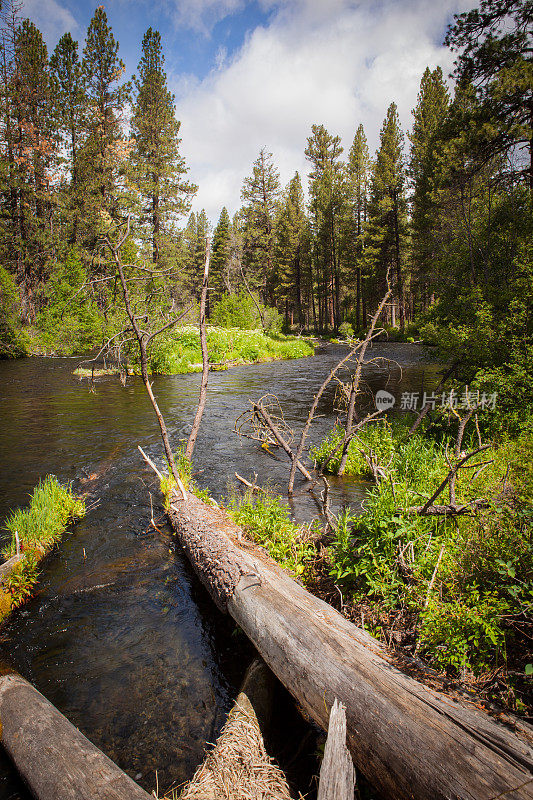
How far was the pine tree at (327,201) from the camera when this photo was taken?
43.5 m

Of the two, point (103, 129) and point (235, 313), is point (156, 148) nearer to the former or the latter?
point (103, 129)

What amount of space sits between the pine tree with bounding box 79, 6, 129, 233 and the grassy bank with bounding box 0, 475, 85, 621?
2877 cm

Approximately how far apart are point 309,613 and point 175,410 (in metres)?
11.3

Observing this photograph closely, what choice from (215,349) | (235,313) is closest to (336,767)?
(215,349)

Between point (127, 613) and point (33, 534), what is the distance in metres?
1.88

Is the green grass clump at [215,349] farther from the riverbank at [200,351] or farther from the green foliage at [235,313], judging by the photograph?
the green foliage at [235,313]

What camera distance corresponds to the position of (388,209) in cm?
3697

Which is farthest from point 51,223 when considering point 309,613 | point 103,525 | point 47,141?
point 309,613

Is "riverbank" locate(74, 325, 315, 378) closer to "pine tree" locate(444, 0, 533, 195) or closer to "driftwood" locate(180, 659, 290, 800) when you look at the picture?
"pine tree" locate(444, 0, 533, 195)

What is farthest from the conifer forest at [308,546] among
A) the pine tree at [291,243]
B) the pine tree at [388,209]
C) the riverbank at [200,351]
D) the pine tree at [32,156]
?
the pine tree at [291,243]

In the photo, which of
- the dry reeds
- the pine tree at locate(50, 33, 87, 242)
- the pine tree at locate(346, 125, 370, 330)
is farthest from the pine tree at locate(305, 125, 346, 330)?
the dry reeds

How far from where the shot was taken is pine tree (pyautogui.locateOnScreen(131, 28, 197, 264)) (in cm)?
3142

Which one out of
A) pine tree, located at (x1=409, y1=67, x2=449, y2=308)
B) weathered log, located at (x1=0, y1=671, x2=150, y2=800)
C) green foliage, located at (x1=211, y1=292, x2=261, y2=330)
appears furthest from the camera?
green foliage, located at (x1=211, y1=292, x2=261, y2=330)

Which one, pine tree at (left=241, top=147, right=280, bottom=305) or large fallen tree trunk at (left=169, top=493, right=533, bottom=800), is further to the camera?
pine tree at (left=241, top=147, right=280, bottom=305)
